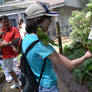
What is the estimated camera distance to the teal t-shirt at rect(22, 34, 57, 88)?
141cm

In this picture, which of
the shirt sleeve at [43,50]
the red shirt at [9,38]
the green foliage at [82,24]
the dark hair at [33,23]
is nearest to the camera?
the shirt sleeve at [43,50]

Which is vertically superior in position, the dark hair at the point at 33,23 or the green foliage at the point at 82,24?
the dark hair at the point at 33,23

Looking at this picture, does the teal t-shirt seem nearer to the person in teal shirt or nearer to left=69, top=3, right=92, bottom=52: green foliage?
the person in teal shirt

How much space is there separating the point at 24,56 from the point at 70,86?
2788mm

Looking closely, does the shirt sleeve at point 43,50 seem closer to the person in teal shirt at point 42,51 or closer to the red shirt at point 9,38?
the person in teal shirt at point 42,51

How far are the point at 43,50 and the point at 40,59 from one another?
151mm

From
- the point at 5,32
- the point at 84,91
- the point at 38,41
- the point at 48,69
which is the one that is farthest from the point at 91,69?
the point at 38,41

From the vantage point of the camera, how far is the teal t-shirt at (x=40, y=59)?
4.63 feet

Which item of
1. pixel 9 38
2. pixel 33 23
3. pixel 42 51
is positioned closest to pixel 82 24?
pixel 9 38

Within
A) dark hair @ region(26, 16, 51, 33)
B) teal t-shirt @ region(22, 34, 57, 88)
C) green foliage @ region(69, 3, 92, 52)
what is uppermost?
dark hair @ region(26, 16, 51, 33)

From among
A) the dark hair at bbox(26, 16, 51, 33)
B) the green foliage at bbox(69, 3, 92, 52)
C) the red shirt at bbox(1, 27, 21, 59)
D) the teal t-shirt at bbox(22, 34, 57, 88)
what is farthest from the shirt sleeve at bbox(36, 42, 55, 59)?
the green foliage at bbox(69, 3, 92, 52)

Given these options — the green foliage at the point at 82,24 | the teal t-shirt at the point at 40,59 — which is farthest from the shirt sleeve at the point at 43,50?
the green foliage at the point at 82,24

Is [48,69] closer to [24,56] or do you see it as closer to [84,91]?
[24,56]

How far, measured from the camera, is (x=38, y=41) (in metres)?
1.46
